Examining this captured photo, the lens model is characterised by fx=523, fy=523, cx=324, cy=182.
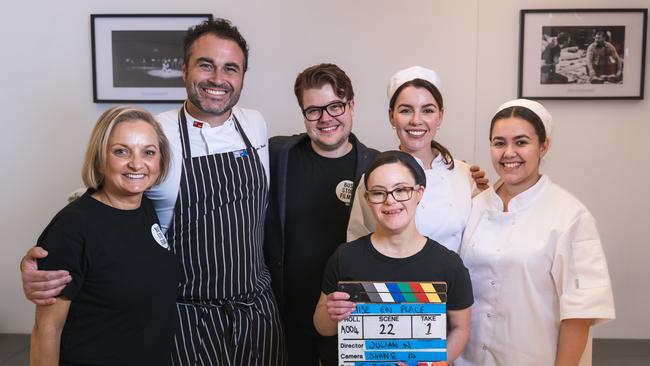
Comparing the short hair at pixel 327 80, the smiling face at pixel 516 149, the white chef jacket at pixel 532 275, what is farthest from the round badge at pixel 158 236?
the smiling face at pixel 516 149

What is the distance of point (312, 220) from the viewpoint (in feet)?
6.85

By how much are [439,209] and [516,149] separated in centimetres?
33

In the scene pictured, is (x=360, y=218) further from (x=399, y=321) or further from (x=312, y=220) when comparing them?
(x=399, y=321)

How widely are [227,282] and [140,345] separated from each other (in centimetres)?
39

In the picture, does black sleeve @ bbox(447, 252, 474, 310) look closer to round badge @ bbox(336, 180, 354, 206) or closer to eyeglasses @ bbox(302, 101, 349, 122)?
round badge @ bbox(336, 180, 354, 206)

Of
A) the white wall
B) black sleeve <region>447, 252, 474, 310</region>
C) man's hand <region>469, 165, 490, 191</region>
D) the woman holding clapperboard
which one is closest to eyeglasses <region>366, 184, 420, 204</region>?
the woman holding clapperboard

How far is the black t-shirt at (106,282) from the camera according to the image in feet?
4.79

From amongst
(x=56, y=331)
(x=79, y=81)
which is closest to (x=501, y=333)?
(x=56, y=331)

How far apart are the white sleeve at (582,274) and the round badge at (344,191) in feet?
2.59

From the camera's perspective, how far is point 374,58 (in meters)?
3.13

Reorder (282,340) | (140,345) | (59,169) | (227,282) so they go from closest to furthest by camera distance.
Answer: (140,345) → (227,282) → (282,340) → (59,169)

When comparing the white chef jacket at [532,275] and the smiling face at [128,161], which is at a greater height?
the smiling face at [128,161]

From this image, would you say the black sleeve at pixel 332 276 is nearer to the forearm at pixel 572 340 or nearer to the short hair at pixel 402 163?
the short hair at pixel 402 163

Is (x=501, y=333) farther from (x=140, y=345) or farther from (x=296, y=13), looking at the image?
(x=296, y=13)
